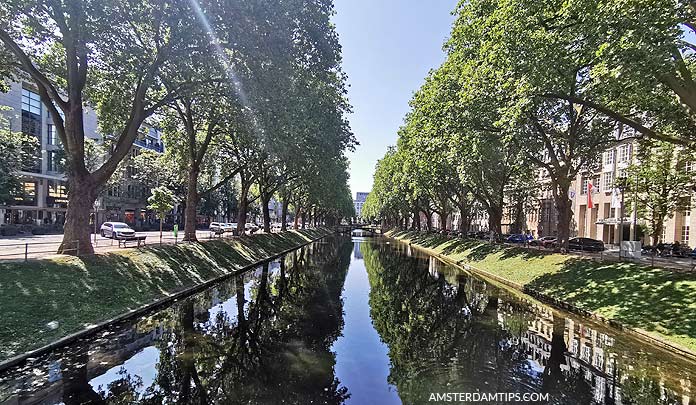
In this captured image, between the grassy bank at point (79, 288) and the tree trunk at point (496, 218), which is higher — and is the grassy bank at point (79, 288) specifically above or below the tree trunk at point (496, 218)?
below

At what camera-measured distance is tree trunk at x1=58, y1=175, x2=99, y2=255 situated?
17.4m

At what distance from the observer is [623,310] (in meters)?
15.7

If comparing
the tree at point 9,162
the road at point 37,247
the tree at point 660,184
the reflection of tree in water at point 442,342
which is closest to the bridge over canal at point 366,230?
the tree at point 660,184

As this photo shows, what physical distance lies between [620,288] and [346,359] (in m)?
13.7

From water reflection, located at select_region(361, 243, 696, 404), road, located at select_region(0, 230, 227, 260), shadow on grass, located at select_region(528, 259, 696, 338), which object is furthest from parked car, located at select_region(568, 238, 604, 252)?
road, located at select_region(0, 230, 227, 260)

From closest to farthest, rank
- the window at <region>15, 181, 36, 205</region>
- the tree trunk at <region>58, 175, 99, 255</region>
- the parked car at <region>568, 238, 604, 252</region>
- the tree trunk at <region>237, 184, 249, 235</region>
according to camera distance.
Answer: the tree trunk at <region>58, 175, 99, 255</region>
the tree trunk at <region>237, 184, 249, 235</region>
the parked car at <region>568, 238, 604, 252</region>
the window at <region>15, 181, 36, 205</region>

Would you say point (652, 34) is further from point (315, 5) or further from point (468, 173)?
point (468, 173)

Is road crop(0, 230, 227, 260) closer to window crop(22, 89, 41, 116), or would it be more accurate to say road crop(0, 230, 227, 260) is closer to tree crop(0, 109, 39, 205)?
tree crop(0, 109, 39, 205)

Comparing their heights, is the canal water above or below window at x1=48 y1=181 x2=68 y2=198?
below

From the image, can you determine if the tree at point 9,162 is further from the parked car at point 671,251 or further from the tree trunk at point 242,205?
the parked car at point 671,251

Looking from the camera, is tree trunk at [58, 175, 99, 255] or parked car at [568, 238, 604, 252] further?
parked car at [568, 238, 604, 252]

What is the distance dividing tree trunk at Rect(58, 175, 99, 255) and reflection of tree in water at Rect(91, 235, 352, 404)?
528 centimetres

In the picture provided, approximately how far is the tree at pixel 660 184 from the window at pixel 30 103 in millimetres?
72568

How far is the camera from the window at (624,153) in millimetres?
52338
